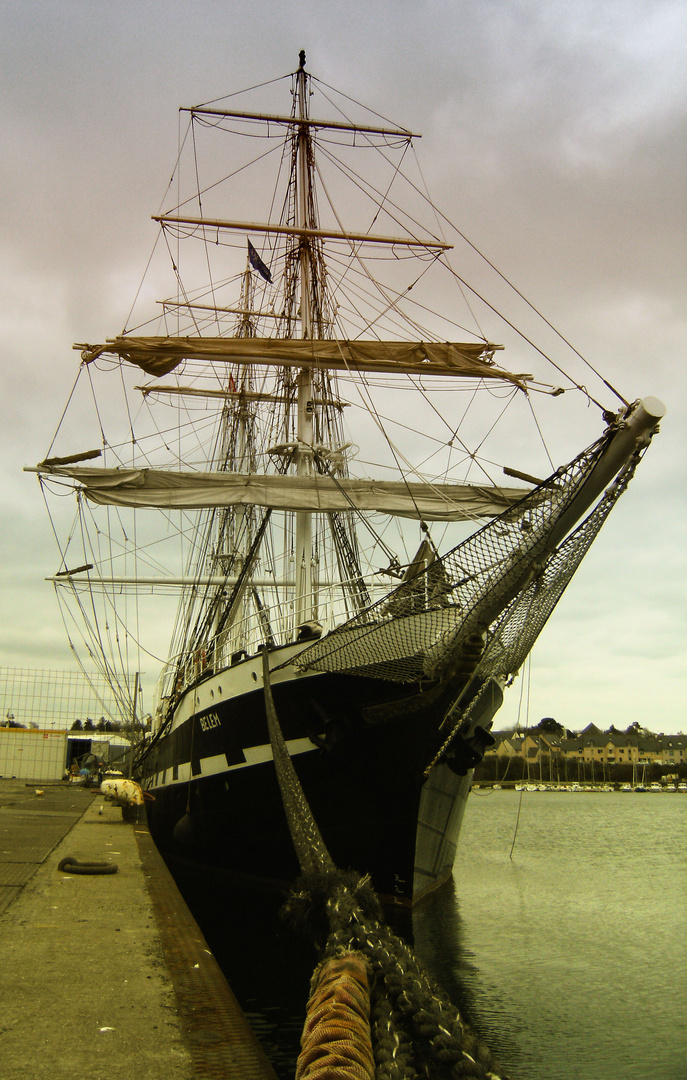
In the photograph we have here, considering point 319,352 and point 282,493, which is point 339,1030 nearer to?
point 282,493

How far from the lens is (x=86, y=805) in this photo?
19.5m

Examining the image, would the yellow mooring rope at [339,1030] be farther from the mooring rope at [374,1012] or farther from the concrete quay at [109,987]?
the concrete quay at [109,987]

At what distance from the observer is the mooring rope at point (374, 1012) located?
10.1 feet

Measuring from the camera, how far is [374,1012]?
367 centimetres

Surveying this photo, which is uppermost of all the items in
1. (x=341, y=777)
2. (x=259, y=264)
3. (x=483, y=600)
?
(x=259, y=264)

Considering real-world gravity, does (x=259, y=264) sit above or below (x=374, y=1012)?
above

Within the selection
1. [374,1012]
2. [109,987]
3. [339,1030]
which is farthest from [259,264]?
[339,1030]

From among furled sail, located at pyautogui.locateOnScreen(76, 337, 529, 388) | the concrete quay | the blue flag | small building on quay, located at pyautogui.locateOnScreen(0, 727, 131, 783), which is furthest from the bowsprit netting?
small building on quay, located at pyautogui.locateOnScreen(0, 727, 131, 783)

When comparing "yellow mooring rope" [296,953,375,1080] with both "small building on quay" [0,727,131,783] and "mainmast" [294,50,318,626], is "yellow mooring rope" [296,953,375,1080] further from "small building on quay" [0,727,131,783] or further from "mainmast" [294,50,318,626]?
"small building on quay" [0,727,131,783]

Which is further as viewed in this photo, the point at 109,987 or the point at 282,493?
the point at 282,493

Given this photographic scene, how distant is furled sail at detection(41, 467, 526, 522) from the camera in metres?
16.7

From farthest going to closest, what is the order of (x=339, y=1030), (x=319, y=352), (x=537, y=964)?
(x=319, y=352)
(x=537, y=964)
(x=339, y=1030)

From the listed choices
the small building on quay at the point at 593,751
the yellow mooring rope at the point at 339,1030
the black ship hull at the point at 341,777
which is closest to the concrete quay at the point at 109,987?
the yellow mooring rope at the point at 339,1030

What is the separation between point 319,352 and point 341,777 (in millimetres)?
9777
